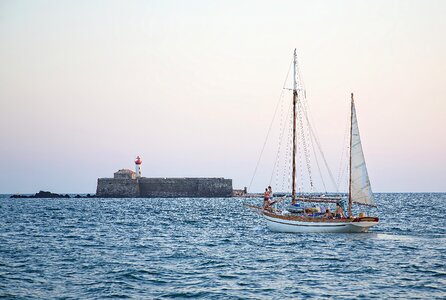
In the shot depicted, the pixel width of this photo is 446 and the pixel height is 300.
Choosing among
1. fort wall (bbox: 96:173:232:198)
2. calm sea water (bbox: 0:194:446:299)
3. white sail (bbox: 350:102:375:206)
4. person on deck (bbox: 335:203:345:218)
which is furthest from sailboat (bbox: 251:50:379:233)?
fort wall (bbox: 96:173:232:198)

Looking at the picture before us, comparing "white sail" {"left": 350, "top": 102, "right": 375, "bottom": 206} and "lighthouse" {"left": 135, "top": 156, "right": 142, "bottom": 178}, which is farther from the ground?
"lighthouse" {"left": 135, "top": 156, "right": 142, "bottom": 178}

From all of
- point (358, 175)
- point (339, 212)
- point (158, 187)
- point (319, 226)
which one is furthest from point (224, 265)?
point (158, 187)

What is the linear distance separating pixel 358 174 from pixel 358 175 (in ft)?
0.23

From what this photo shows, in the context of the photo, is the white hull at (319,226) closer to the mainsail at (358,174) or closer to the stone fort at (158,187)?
the mainsail at (358,174)

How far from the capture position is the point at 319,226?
3659 cm

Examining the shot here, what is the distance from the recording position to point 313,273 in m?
22.3

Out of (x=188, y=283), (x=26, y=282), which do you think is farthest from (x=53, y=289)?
(x=188, y=283)

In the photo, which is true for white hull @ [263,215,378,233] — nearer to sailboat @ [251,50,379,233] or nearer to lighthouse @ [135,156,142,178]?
sailboat @ [251,50,379,233]

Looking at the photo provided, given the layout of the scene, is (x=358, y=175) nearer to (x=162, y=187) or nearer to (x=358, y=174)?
(x=358, y=174)

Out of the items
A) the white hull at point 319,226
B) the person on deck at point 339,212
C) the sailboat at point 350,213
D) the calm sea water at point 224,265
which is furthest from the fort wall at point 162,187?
the person on deck at point 339,212

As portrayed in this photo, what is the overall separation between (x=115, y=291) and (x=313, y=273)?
25.8 ft

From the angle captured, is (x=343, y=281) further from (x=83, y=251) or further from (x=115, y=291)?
(x=83, y=251)

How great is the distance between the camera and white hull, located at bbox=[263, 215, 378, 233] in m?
35.9

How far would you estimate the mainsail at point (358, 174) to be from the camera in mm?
35656
